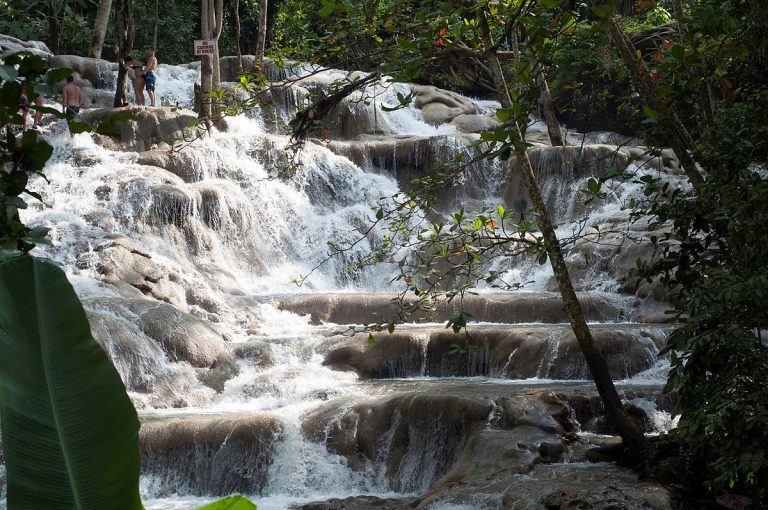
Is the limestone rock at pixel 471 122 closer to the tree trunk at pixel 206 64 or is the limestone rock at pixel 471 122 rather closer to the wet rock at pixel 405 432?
the tree trunk at pixel 206 64

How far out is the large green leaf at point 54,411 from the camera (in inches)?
56.4

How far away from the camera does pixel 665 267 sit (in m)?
5.97

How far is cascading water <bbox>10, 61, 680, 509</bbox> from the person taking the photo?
914 centimetres

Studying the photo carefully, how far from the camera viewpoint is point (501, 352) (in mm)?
11633

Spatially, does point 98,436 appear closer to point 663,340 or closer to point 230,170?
point 663,340

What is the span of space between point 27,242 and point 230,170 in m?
16.2

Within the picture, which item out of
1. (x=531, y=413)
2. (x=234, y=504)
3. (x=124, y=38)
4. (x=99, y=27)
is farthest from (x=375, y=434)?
(x=99, y=27)

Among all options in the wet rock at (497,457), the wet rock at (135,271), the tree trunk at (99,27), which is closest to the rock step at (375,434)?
the wet rock at (497,457)

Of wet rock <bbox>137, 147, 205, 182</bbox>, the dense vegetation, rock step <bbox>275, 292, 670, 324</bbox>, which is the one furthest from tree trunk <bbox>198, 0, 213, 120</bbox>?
the dense vegetation

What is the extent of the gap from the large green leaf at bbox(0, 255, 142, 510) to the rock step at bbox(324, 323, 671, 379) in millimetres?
9368

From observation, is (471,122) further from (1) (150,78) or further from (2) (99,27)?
(2) (99,27)

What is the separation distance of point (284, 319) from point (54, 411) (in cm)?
1260

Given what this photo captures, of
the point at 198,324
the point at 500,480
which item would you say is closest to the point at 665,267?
the point at 500,480

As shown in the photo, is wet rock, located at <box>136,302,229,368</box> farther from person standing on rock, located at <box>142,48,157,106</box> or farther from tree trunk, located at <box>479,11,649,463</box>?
person standing on rock, located at <box>142,48,157,106</box>
